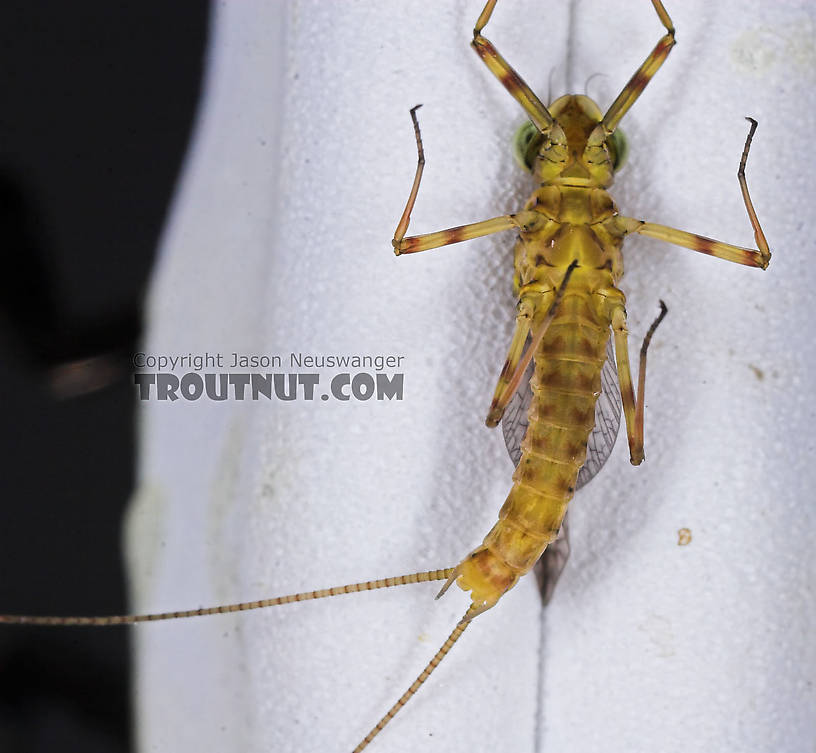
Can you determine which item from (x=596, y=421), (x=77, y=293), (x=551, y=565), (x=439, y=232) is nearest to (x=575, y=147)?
(x=439, y=232)

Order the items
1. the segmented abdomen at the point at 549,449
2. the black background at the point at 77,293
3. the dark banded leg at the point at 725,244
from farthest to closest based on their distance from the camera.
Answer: the black background at the point at 77,293 → the dark banded leg at the point at 725,244 → the segmented abdomen at the point at 549,449

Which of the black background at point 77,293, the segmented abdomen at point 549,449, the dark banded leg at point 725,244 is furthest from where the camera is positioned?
the black background at point 77,293

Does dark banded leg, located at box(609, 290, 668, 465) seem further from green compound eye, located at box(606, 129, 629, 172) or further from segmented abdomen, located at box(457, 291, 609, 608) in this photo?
green compound eye, located at box(606, 129, 629, 172)

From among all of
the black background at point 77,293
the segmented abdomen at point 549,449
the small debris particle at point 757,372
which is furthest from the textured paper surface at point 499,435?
the black background at point 77,293

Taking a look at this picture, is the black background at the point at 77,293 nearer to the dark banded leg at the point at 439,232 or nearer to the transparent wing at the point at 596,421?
the dark banded leg at the point at 439,232

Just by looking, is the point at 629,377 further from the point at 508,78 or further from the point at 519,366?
the point at 508,78

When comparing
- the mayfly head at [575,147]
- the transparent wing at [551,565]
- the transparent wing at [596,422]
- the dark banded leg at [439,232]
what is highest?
the mayfly head at [575,147]

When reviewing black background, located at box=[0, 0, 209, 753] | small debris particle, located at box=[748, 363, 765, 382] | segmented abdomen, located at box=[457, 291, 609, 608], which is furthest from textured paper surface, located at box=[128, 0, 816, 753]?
black background, located at box=[0, 0, 209, 753]

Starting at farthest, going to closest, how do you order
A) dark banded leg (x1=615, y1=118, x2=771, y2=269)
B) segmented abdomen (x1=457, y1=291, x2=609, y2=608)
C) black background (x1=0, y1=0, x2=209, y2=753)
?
black background (x1=0, y1=0, x2=209, y2=753)
dark banded leg (x1=615, y1=118, x2=771, y2=269)
segmented abdomen (x1=457, y1=291, x2=609, y2=608)

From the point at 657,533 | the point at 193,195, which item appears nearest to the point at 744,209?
the point at 657,533
